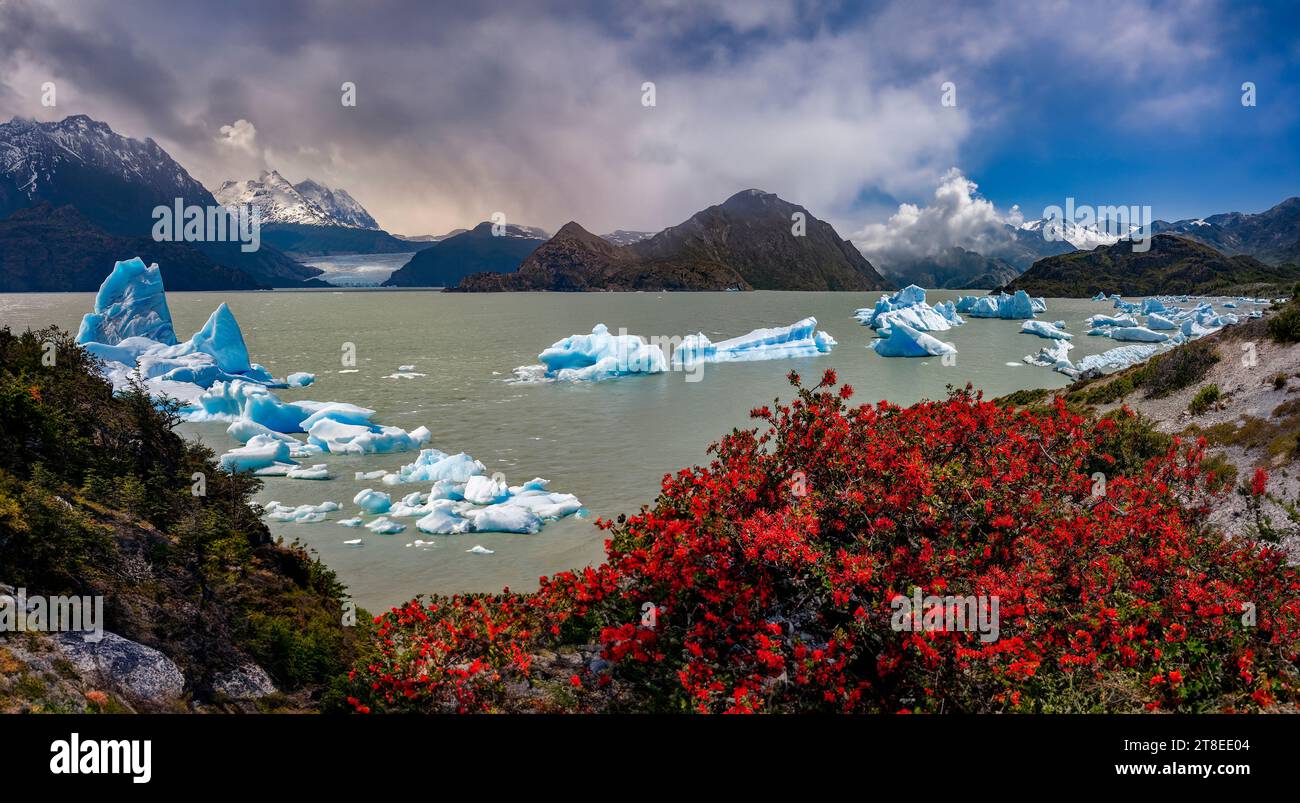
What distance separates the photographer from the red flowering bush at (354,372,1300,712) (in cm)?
618

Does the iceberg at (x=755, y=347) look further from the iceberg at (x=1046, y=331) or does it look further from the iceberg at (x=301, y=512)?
the iceberg at (x=301, y=512)

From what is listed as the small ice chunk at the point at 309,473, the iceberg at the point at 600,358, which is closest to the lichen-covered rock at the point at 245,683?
the small ice chunk at the point at 309,473

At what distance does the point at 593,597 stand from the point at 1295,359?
21.6 m

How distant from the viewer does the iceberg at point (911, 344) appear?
57.8 metres

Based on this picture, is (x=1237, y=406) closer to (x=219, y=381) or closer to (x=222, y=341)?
(x=219, y=381)

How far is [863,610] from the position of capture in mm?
6668

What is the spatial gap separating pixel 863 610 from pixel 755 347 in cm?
5012

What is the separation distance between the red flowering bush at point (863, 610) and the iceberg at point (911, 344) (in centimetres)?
5106

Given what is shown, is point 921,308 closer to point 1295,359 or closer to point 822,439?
point 1295,359

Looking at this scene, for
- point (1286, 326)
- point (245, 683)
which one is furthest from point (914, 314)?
point (245, 683)

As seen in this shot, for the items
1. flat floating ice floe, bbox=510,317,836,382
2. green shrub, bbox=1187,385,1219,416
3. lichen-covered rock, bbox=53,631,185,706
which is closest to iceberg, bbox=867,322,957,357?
flat floating ice floe, bbox=510,317,836,382

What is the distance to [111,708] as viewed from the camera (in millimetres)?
4672

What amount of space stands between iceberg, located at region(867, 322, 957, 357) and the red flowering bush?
51.1 metres
